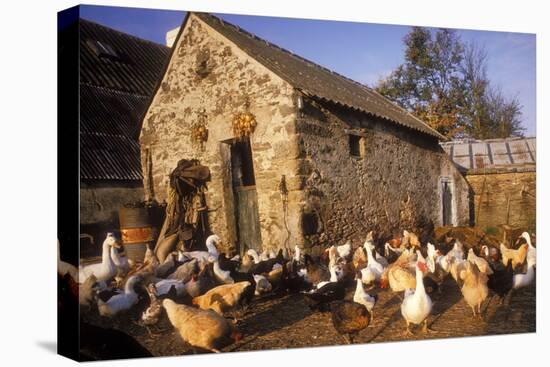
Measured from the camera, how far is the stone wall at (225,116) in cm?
808

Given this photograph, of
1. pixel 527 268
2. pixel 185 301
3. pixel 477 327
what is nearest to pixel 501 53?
pixel 527 268

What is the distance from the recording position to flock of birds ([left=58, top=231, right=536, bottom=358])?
736 centimetres

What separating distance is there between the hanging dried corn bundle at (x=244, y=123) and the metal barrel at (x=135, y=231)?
135 centimetres

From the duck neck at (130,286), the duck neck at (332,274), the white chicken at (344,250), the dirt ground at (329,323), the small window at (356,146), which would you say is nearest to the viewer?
the duck neck at (130,286)

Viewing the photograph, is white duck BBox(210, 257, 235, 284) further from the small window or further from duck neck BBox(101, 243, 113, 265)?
the small window

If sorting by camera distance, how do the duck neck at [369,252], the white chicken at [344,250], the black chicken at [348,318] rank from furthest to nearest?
the duck neck at [369,252], the white chicken at [344,250], the black chicken at [348,318]

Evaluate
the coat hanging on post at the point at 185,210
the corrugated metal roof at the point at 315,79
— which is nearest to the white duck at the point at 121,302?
the coat hanging on post at the point at 185,210

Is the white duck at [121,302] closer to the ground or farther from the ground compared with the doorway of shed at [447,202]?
closer to the ground

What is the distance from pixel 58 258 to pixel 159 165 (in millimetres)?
1418

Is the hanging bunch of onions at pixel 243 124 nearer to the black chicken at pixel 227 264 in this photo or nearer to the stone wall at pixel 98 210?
the black chicken at pixel 227 264

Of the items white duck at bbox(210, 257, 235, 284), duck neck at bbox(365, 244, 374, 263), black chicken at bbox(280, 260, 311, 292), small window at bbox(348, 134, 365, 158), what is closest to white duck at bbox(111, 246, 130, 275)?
white duck at bbox(210, 257, 235, 284)

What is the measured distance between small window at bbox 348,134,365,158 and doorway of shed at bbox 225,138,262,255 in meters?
1.33

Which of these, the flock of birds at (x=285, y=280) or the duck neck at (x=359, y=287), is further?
the duck neck at (x=359, y=287)

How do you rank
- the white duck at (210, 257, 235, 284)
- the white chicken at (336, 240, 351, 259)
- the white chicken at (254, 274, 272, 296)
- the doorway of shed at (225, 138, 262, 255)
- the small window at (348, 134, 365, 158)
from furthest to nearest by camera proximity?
the small window at (348, 134, 365, 158) < the white chicken at (336, 240, 351, 259) < the doorway of shed at (225, 138, 262, 255) < the white chicken at (254, 274, 272, 296) < the white duck at (210, 257, 235, 284)
